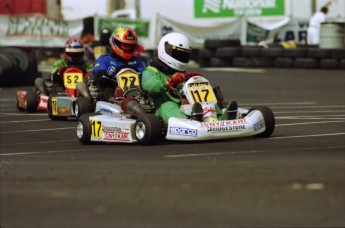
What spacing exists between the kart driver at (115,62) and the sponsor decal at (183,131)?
2989mm

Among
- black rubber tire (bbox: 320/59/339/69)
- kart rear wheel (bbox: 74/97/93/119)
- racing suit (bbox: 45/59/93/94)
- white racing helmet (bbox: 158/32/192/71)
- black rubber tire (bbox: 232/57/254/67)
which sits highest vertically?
white racing helmet (bbox: 158/32/192/71)

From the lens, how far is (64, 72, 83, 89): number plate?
15.5m

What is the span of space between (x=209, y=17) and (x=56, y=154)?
20.5 m

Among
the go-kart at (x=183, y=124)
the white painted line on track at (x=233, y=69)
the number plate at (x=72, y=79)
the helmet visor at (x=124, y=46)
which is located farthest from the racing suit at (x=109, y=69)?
the white painted line on track at (x=233, y=69)

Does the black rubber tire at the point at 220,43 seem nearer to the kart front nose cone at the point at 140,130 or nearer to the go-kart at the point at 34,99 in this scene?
the go-kart at the point at 34,99

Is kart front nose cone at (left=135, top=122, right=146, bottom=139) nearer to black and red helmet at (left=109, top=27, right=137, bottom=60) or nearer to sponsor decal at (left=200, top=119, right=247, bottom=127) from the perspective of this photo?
sponsor decal at (left=200, top=119, right=247, bottom=127)

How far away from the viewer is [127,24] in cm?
2912

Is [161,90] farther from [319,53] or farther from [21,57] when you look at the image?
[319,53]

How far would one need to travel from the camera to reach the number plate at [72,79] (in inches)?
611

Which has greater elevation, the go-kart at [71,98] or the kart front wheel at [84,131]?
the kart front wheel at [84,131]

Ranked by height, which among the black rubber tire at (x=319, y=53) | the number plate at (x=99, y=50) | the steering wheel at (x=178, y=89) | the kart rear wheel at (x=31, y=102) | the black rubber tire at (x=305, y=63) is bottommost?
the black rubber tire at (x=305, y=63)

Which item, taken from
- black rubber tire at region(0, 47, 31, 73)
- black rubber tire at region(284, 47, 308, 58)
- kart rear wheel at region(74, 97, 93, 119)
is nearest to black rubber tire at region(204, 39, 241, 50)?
black rubber tire at region(284, 47, 308, 58)

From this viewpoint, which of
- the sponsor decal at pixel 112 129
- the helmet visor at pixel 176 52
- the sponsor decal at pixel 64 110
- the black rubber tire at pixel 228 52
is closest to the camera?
the sponsor decal at pixel 112 129

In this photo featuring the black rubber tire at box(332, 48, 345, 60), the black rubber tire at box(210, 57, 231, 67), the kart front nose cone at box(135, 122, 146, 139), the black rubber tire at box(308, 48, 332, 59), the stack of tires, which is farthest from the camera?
the black rubber tire at box(210, 57, 231, 67)
